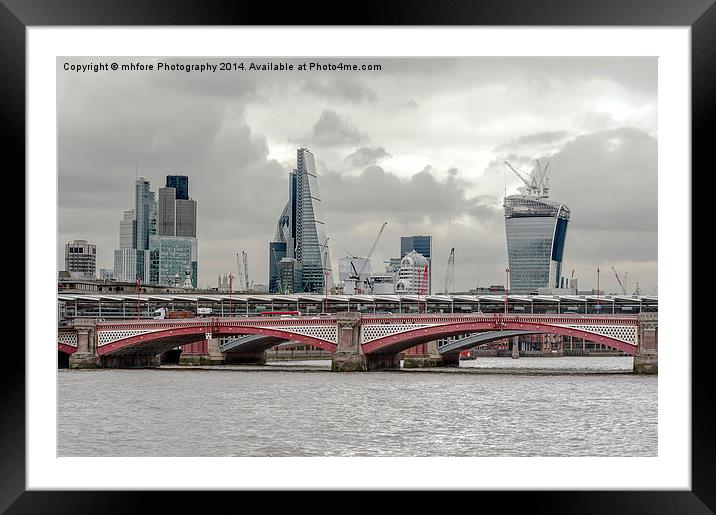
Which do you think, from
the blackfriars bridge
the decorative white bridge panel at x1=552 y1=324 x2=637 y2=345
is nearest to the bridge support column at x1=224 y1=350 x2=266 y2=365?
the blackfriars bridge

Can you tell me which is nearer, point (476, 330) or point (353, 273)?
point (476, 330)

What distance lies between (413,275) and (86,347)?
30924 mm

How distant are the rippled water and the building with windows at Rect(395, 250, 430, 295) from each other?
30720mm

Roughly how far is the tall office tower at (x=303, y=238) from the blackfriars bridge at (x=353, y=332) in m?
33.9

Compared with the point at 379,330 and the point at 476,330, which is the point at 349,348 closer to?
the point at 379,330

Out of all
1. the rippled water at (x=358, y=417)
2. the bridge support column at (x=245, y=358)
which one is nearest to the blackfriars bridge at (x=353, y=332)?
the rippled water at (x=358, y=417)

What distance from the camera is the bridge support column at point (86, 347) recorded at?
35281 mm

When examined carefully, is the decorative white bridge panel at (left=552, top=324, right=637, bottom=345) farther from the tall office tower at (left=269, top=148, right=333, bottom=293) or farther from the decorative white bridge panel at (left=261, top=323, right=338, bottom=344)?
the tall office tower at (left=269, top=148, right=333, bottom=293)

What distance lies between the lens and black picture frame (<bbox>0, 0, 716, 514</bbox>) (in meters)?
6.71

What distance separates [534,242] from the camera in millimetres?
81812
